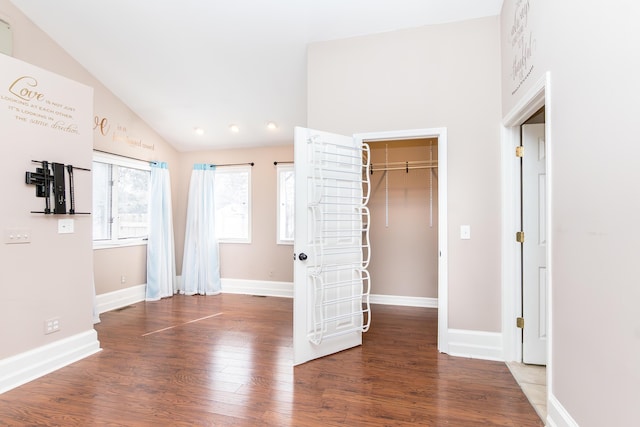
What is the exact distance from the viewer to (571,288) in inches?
70.5

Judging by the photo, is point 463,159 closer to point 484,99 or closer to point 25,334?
point 484,99

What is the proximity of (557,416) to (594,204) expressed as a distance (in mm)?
1232

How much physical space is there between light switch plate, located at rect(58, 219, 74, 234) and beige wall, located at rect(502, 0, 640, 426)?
3786mm

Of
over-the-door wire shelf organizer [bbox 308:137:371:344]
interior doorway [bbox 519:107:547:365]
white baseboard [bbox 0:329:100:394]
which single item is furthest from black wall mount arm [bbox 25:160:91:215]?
interior doorway [bbox 519:107:547:365]

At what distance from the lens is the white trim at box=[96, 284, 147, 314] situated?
176 inches

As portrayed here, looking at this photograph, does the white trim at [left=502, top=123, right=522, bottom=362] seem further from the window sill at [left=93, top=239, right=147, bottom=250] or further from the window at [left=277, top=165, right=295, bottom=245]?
the window sill at [left=93, top=239, right=147, bottom=250]

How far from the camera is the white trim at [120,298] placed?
14.7ft

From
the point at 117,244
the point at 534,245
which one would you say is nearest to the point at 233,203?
the point at 117,244

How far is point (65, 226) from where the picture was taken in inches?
117

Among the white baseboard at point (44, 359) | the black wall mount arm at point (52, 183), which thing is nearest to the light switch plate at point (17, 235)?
the black wall mount arm at point (52, 183)

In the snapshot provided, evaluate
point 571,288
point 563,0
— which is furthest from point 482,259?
point 563,0

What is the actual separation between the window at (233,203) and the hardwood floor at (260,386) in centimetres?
223

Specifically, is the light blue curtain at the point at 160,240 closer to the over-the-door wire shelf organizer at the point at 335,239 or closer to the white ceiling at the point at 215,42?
the white ceiling at the point at 215,42

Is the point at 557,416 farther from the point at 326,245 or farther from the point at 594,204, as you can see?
the point at 326,245
